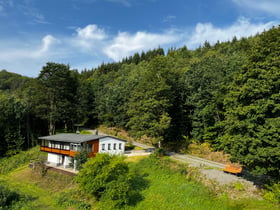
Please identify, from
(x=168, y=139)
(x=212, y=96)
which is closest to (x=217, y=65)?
(x=212, y=96)

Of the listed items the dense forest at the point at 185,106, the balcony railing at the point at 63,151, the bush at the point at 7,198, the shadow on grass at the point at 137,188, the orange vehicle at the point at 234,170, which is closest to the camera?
the dense forest at the point at 185,106

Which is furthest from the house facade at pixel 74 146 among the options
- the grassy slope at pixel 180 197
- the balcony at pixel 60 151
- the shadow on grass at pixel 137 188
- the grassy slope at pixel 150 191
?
the grassy slope at pixel 180 197

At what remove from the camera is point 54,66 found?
41688 millimetres

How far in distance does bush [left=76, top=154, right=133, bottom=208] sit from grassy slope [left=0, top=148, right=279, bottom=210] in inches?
54.2

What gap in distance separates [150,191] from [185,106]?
67.8 feet

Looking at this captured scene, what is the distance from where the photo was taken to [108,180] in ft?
55.6

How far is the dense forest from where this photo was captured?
1498cm

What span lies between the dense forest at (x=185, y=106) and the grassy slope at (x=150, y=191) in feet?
12.7

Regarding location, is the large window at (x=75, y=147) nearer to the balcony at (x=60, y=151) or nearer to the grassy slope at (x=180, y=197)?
the balcony at (x=60, y=151)

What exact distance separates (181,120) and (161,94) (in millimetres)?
9004

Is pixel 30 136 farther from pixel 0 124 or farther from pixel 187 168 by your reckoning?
pixel 187 168

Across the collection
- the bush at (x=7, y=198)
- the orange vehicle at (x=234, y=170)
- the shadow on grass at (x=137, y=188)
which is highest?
the orange vehicle at (x=234, y=170)

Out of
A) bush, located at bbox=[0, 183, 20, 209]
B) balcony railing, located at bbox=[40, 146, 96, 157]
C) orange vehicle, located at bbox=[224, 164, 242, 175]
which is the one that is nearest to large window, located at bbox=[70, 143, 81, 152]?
balcony railing, located at bbox=[40, 146, 96, 157]

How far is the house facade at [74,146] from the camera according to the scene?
26.3m
